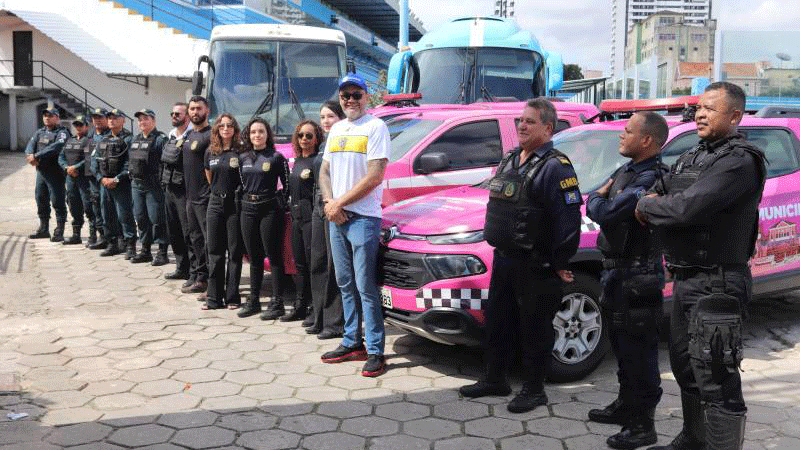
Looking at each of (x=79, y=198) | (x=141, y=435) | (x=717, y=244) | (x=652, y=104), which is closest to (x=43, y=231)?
(x=79, y=198)

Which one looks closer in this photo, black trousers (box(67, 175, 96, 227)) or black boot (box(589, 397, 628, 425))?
black boot (box(589, 397, 628, 425))

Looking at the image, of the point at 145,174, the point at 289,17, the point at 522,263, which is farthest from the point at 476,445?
the point at 289,17

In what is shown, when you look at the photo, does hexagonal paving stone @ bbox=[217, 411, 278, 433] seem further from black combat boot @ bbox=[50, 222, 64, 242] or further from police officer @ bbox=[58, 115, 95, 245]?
black combat boot @ bbox=[50, 222, 64, 242]

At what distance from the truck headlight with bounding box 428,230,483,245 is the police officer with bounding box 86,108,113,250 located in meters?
5.98

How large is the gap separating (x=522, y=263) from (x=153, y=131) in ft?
18.8

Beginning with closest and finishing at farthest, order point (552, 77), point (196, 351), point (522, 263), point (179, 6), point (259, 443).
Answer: point (259, 443) < point (522, 263) < point (196, 351) < point (552, 77) < point (179, 6)

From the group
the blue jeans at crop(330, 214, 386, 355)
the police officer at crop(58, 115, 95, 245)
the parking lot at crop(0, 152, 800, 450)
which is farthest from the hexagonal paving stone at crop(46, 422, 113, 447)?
the police officer at crop(58, 115, 95, 245)

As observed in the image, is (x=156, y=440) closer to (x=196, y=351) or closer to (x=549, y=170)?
(x=196, y=351)

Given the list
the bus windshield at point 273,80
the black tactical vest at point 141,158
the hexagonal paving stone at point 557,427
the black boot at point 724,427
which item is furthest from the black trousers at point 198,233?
the black boot at point 724,427

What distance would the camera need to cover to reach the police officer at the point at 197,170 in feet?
24.3

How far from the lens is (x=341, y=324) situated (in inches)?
245

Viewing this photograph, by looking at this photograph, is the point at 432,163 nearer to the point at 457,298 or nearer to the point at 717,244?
the point at 457,298

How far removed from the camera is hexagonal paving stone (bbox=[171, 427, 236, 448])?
4156 millimetres

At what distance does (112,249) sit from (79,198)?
129 centimetres
